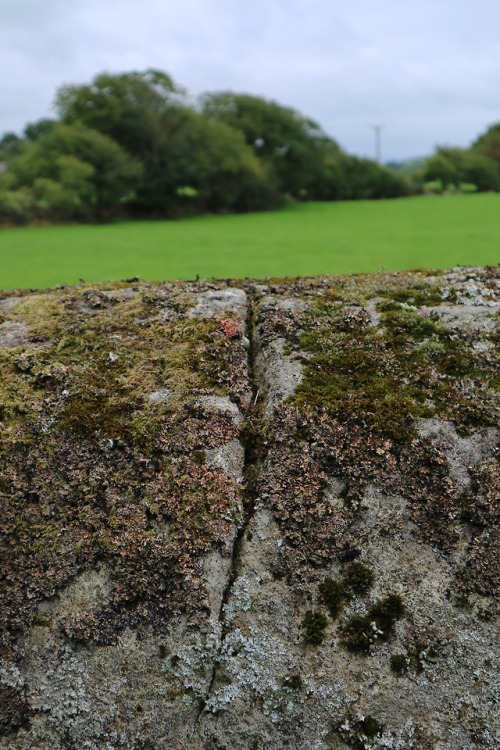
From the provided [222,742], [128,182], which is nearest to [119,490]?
[222,742]

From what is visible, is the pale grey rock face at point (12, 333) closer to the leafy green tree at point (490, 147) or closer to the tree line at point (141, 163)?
the tree line at point (141, 163)

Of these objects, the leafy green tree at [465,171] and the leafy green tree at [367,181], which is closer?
the leafy green tree at [367,181]

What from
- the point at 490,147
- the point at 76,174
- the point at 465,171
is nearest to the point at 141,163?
the point at 76,174

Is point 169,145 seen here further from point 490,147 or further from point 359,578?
point 490,147

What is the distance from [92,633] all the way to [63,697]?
307 mm

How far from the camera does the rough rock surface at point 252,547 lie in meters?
2.63

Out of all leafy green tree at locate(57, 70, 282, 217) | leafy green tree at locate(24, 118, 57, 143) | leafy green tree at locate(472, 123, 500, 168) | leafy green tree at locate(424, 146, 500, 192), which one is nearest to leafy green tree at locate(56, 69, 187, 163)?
leafy green tree at locate(57, 70, 282, 217)

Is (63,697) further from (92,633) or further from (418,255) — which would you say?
(418,255)

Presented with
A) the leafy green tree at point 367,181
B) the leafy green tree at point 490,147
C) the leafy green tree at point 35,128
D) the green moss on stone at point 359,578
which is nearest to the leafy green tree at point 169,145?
the leafy green tree at point 367,181

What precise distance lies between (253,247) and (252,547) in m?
11.6

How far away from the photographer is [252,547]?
9.39 ft

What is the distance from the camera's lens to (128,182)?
81.4 ft

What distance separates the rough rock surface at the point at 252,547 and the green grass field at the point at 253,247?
12.1 feet

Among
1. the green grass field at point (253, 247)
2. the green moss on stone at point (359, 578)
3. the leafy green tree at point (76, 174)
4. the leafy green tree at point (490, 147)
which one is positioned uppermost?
the leafy green tree at point (490, 147)
